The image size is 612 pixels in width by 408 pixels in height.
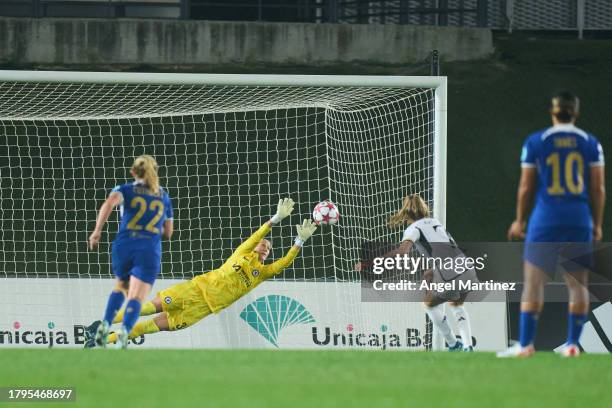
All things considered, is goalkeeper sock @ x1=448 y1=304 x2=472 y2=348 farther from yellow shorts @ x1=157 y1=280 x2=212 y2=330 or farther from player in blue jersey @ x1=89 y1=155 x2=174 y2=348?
player in blue jersey @ x1=89 y1=155 x2=174 y2=348

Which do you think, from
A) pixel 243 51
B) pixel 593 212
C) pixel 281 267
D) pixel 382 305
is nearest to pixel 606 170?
pixel 243 51

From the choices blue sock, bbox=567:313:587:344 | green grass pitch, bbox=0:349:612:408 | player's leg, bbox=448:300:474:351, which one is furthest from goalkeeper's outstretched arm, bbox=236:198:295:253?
blue sock, bbox=567:313:587:344

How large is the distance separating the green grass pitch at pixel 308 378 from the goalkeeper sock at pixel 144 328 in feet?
11.6

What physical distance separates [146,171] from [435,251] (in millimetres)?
3248

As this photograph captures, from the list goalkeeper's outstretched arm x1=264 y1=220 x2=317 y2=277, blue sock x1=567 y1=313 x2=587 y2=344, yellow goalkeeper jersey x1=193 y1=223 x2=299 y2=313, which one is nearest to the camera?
blue sock x1=567 y1=313 x2=587 y2=344

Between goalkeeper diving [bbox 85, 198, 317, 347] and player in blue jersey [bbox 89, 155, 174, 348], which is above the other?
player in blue jersey [bbox 89, 155, 174, 348]

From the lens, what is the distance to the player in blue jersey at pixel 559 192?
25.5ft

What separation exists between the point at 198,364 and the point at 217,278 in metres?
5.07

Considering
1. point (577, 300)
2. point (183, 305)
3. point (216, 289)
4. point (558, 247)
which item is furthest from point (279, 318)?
point (558, 247)

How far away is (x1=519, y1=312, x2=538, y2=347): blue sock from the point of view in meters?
7.99

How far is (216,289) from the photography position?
12.8 meters

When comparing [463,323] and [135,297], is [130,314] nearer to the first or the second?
[135,297]

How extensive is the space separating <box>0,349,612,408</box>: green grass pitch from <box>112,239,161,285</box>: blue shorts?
979 mm

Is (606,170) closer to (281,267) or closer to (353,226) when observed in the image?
(353,226)
